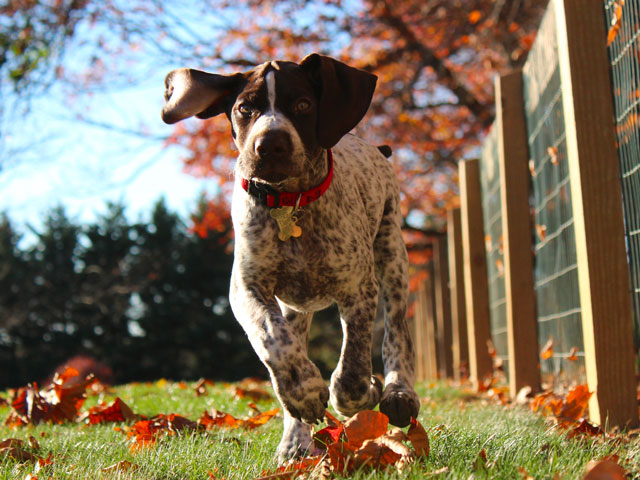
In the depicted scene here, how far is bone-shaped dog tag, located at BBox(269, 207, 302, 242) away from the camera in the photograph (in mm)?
2746

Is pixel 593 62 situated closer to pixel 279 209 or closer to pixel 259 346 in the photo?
pixel 279 209

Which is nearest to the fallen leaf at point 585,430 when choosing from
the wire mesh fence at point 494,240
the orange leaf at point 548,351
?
the orange leaf at point 548,351

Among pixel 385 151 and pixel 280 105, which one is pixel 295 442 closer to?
pixel 280 105

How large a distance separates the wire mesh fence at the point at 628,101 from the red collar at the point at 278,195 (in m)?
1.75

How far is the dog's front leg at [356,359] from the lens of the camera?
2.70 meters

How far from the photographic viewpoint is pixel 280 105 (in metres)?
2.63

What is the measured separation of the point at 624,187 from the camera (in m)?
3.85

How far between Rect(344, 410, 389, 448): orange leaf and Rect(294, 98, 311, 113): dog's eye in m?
1.13

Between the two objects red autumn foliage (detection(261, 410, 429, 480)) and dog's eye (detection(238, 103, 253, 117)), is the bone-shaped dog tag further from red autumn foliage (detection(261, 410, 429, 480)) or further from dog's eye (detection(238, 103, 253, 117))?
red autumn foliage (detection(261, 410, 429, 480))

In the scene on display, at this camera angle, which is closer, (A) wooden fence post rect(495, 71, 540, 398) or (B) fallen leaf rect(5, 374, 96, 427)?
(B) fallen leaf rect(5, 374, 96, 427)

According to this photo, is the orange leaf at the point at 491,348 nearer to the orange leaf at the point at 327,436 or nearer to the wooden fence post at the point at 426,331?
the wooden fence post at the point at 426,331

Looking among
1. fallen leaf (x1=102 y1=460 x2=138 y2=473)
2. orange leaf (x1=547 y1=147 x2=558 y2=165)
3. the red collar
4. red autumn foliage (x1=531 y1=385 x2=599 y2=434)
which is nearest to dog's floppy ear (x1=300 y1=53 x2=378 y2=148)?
the red collar

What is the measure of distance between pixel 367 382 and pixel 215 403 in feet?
7.07

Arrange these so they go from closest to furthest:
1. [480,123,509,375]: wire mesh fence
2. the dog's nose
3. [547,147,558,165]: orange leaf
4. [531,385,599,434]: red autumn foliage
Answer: the dog's nose < [531,385,599,434]: red autumn foliage < [547,147,558,165]: orange leaf < [480,123,509,375]: wire mesh fence
